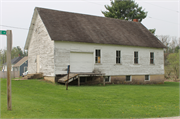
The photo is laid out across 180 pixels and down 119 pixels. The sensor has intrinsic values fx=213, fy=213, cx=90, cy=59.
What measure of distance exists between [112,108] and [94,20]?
58.1 feet

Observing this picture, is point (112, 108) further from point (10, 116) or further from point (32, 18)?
point (32, 18)

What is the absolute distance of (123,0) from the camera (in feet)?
143

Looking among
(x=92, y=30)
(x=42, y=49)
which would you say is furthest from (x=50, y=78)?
(x=92, y=30)

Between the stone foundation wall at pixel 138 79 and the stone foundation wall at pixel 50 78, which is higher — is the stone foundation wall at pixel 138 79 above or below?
below

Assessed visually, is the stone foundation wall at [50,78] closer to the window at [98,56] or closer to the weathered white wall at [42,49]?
the weathered white wall at [42,49]

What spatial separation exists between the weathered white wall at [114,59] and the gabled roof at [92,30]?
0.57 metres

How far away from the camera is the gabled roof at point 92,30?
71.3ft

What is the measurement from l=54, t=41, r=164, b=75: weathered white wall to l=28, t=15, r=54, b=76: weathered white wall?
87 cm

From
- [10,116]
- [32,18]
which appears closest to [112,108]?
[10,116]

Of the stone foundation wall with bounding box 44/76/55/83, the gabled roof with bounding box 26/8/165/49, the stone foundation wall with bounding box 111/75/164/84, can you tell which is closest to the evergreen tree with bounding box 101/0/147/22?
the gabled roof with bounding box 26/8/165/49

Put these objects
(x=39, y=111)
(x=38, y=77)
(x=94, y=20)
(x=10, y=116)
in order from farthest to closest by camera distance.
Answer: (x=94, y=20), (x=38, y=77), (x=39, y=111), (x=10, y=116)

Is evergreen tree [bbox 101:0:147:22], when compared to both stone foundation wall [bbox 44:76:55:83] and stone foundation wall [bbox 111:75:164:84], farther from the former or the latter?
stone foundation wall [bbox 44:76:55:83]

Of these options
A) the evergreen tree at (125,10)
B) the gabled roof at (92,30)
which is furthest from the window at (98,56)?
the evergreen tree at (125,10)

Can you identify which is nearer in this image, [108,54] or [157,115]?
[157,115]
